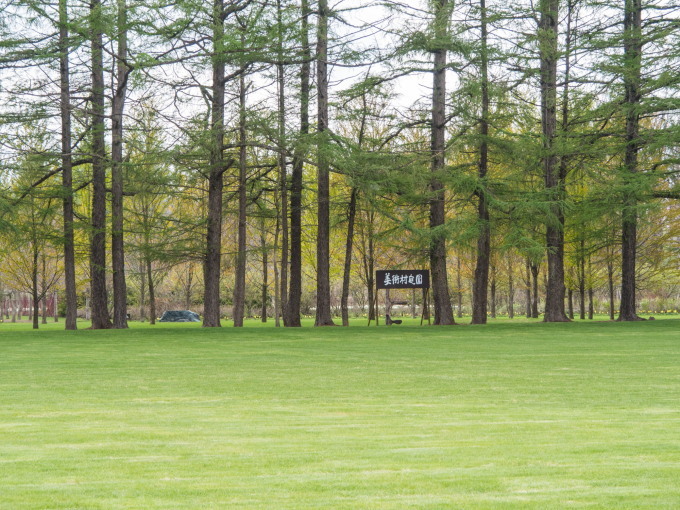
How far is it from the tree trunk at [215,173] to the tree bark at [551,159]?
11.2 metres

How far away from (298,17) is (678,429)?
930 inches

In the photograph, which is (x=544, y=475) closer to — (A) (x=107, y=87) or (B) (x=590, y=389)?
(B) (x=590, y=389)

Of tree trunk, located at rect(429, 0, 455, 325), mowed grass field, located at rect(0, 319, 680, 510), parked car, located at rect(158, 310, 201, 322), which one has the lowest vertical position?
parked car, located at rect(158, 310, 201, 322)

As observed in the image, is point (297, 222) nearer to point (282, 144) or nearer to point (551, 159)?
point (282, 144)

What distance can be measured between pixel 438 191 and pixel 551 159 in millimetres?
5181

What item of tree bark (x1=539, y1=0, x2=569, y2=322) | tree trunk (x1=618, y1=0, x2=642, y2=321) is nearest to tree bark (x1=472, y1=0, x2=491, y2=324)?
tree bark (x1=539, y1=0, x2=569, y2=322)

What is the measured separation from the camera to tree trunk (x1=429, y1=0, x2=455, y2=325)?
3057 centimetres

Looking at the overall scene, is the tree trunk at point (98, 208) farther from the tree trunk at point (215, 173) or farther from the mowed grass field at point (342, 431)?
the mowed grass field at point (342, 431)

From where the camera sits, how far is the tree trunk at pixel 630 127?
30.7 metres

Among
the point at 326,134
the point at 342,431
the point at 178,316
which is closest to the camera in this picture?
the point at 342,431

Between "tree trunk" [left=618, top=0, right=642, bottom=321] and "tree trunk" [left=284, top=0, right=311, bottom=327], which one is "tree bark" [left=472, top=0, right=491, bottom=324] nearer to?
"tree trunk" [left=618, top=0, right=642, bottom=321]

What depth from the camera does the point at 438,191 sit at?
31016 millimetres

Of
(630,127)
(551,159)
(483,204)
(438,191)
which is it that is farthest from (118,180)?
(630,127)

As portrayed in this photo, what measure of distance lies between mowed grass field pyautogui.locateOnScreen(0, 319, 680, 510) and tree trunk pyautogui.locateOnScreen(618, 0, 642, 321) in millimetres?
15421
